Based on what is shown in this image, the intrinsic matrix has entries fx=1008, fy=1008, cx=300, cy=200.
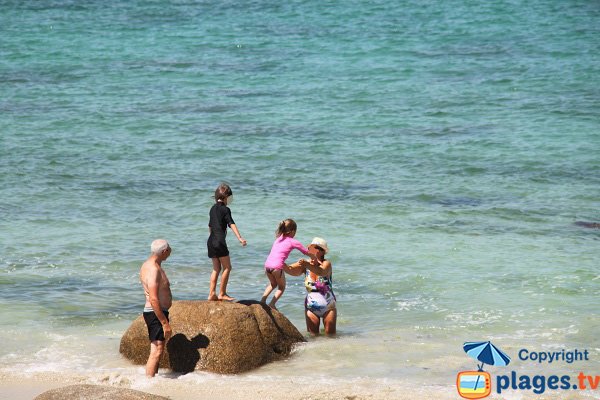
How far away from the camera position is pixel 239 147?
23.0 metres

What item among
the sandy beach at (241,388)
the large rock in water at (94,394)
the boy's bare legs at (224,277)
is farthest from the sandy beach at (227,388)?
the boy's bare legs at (224,277)

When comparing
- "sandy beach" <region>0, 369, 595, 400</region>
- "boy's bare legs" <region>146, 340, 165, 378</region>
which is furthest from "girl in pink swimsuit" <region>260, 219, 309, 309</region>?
"boy's bare legs" <region>146, 340, 165, 378</region>

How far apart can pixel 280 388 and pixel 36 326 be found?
3.88 m

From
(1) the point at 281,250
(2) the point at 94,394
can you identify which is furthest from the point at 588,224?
(2) the point at 94,394

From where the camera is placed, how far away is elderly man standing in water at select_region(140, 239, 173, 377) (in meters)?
9.98

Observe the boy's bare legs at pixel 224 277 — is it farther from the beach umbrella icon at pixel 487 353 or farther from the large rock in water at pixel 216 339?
the beach umbrella icon at pixel 487 353

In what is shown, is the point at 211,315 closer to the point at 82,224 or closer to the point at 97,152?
the point at 82,224

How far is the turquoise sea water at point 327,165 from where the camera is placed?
12.9m

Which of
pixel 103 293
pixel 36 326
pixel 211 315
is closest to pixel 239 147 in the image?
pixel 103 293

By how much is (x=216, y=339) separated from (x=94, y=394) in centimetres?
206

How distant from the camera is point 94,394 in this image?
879 cm

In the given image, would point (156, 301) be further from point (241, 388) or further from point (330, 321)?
point (330, 321)

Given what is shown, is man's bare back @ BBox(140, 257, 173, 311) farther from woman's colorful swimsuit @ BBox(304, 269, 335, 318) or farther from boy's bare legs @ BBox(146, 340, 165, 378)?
woman's colorful swimsuit @ BBox(304, 269, 335, 318)

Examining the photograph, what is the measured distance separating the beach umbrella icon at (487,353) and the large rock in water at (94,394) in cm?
386
